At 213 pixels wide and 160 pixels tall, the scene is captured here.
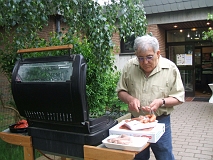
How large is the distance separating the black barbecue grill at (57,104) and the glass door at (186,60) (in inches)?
330

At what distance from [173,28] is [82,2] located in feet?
25.8

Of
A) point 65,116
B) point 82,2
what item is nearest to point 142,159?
point 65,116

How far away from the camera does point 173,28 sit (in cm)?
1012

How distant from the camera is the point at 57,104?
191 cm

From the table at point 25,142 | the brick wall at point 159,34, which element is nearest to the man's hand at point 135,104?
the table at point 25,142

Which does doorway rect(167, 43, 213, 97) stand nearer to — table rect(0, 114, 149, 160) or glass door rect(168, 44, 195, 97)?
glass door rect(168, 44, 195, 97)

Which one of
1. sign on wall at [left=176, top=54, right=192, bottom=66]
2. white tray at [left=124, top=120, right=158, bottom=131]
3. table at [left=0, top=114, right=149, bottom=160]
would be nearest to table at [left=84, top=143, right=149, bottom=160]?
table at [left=0, top=114, right=149, bottom=160]

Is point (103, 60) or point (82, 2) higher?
point (82, 2)

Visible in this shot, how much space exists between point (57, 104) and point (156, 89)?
1018 mm

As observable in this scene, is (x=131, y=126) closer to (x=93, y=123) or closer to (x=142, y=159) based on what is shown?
(x=93, y=123)

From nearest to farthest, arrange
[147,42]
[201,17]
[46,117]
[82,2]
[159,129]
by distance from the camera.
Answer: [159,129] → [46,117] → [147,42] → [82,2] → [201,17]

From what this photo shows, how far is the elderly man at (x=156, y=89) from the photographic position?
89.2 inches

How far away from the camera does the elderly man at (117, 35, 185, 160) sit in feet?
7.43

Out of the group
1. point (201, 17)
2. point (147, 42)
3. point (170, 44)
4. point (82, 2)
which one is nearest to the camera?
point (147, 42)
